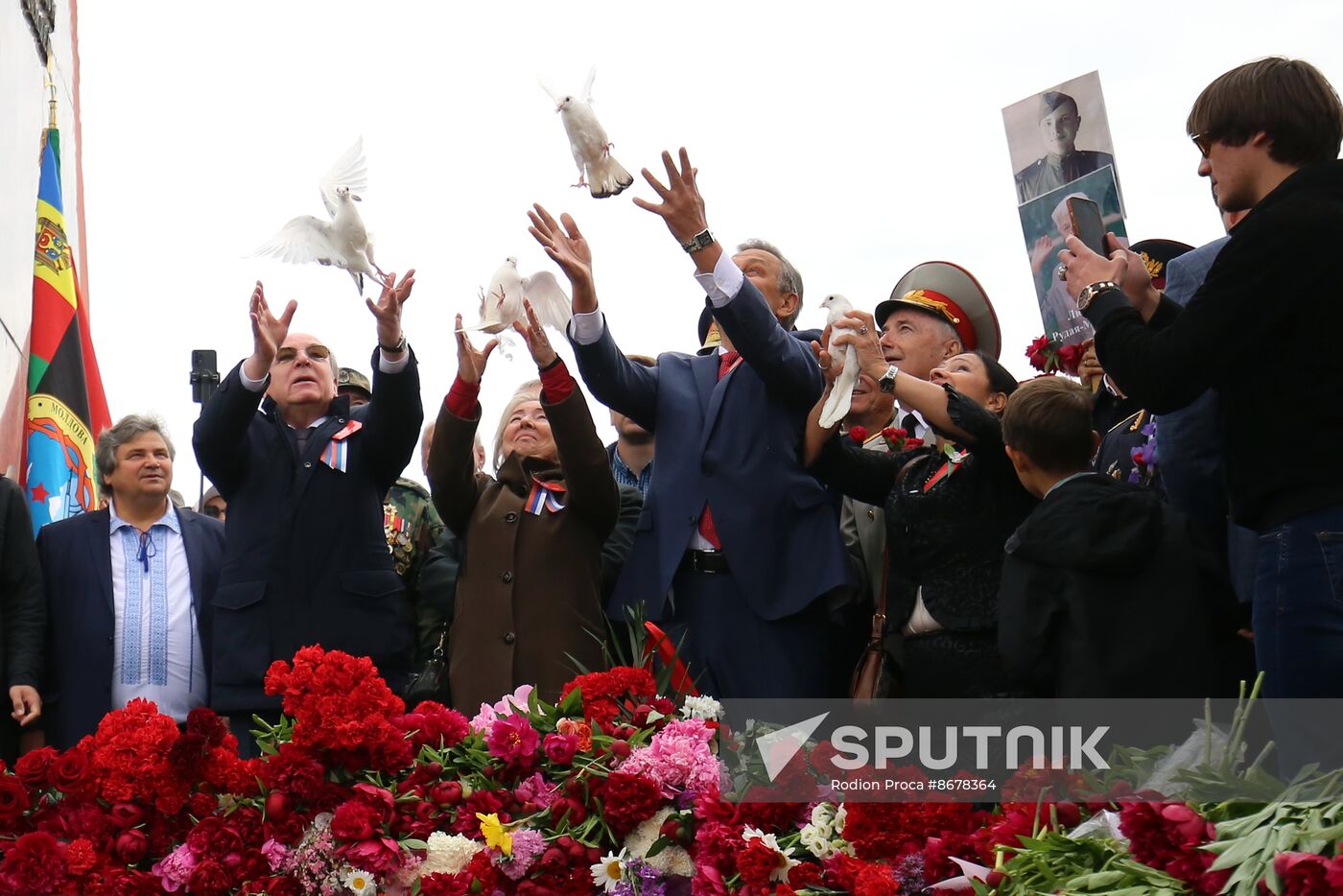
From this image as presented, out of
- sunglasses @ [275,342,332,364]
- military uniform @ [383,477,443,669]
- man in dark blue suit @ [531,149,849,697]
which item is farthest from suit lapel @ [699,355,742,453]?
sunglasses @ [275,342,332,364]

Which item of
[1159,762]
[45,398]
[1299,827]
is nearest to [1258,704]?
[1159,762]

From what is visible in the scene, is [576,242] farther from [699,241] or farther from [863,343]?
[863,343]

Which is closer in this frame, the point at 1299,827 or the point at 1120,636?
the point at 1299,827

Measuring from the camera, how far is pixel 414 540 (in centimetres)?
593

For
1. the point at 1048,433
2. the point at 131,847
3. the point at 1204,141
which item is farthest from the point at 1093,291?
the point at 131,847

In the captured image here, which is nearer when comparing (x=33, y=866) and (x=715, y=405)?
(x=33, y=866)

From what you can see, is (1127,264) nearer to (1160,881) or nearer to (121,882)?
(1160,881)

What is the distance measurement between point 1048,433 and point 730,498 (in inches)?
42.8

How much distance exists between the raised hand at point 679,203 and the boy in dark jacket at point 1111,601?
151 cm

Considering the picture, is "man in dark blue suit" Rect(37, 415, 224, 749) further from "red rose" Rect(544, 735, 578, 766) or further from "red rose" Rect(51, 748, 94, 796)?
"red rose" Rect(544, 735, 578, 766)

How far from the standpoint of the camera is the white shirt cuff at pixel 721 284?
15.7 feet

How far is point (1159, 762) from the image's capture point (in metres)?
3.23

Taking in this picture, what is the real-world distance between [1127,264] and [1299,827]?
56.3 inches

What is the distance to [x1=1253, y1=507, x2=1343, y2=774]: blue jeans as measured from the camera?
3051mm
